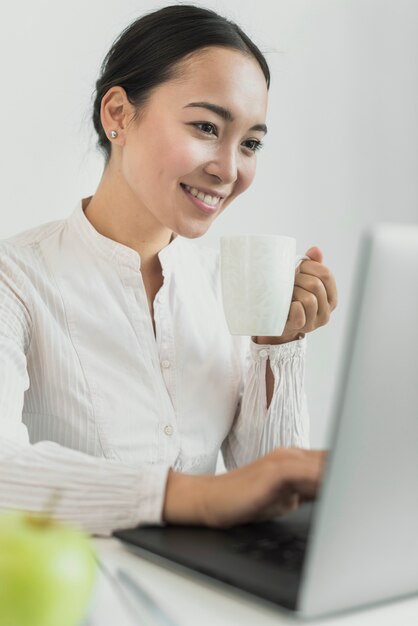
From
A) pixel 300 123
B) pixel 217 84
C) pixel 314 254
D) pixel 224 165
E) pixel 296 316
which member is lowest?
pixel 296 316

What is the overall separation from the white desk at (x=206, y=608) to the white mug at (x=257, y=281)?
58 centimetres

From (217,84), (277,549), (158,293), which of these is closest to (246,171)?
(217,84)

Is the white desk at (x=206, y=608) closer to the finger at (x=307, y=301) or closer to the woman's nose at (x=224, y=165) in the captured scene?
the finger at (x=307, y=301)

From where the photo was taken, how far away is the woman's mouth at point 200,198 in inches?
58.4

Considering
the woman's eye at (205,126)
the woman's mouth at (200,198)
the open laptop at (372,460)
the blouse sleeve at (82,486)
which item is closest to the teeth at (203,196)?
the woman's mouth at (200,198)

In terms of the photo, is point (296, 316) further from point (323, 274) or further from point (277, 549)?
point (277, 549)

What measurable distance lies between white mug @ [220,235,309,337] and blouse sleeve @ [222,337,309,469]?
9.6 inches

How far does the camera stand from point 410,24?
9.04 ft

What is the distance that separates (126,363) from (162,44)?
58 centimetres

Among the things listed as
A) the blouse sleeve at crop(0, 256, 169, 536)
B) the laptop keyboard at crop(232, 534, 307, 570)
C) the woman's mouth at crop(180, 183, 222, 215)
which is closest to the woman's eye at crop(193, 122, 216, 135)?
the woman's mouth at crop(180, 183, 222, 215)

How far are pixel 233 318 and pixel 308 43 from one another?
5.26 feet

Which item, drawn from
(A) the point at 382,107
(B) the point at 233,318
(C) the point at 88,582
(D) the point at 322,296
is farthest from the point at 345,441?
(A) the point at 382,107

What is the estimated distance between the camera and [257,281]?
3.96ft

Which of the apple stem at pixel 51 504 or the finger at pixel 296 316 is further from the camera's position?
the finger at pixel 296 316
